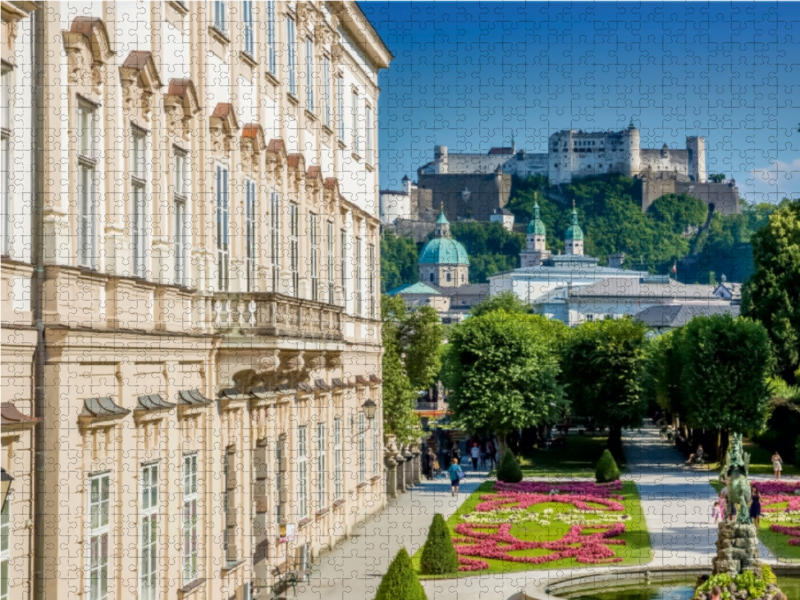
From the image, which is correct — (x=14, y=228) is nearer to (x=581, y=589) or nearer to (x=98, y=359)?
(x=98, y=359)

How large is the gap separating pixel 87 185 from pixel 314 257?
1386cm

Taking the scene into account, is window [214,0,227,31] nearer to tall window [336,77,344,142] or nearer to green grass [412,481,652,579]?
tall window [336,77,344,142]

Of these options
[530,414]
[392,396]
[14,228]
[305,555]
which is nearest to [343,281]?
[305,555]

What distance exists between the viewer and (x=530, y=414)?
59938mm

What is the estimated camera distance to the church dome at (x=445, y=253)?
99.7 meters

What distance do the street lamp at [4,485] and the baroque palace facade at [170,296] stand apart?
0.54ft

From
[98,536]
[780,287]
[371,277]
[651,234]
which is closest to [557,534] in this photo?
[371,277]

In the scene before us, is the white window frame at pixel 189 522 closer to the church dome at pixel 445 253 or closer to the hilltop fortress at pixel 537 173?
the hilltop fortress at pixel 537 173

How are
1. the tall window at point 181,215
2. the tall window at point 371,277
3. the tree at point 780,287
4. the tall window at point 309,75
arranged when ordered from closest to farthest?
the tall window at point 181,215 → the tall window at point 309,75 → the tall window at point 371,277 → the tree at point 780,287

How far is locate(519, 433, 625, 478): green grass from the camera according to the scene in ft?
183

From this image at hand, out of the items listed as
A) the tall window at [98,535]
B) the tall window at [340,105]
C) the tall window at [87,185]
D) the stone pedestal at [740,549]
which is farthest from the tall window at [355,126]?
the tall window at [98,535]

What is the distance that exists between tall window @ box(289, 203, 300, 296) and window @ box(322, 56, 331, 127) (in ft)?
12.7

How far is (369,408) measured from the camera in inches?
1420

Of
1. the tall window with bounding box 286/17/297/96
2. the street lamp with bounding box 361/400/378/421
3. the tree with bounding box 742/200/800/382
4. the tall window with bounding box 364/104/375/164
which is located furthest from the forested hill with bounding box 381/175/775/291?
the tall window with bounding box 286/17/297/96
